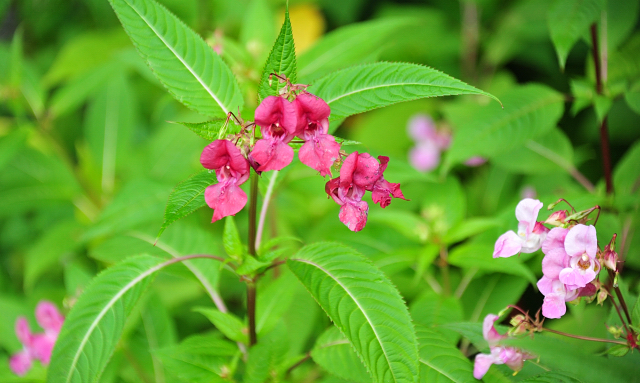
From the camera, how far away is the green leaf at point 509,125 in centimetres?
175

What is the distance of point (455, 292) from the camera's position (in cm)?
201

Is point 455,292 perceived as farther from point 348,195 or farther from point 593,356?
point 348,195

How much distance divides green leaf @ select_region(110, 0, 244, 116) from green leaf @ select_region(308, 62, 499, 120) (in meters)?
0.23

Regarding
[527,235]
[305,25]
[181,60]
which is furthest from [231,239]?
[305,25]

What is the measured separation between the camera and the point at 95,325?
3.74ft

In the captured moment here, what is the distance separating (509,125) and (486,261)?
0.51m

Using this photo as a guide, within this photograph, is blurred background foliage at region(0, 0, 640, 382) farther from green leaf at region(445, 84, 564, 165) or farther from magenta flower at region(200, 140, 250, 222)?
magenta flower at region(200, 140, 250, 222)

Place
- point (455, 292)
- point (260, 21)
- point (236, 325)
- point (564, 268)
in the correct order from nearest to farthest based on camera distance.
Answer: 1. point (564, 268)
2. point (236, 325)
3. point (455, 292)
4. point (260, 21)

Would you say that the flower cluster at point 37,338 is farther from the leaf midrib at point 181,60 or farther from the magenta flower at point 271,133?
the magenta flower at point 271,133

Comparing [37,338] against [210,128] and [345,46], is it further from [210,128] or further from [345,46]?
[345,46]

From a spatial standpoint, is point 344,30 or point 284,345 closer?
point 284,345

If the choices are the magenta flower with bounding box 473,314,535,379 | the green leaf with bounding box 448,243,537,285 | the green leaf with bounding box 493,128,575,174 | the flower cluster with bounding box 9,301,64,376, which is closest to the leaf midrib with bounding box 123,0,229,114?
the magenta flower with bounding box 473,314,535,379

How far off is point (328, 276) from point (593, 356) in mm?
613

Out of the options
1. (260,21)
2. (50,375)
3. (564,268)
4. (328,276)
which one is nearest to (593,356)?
(564,268)
